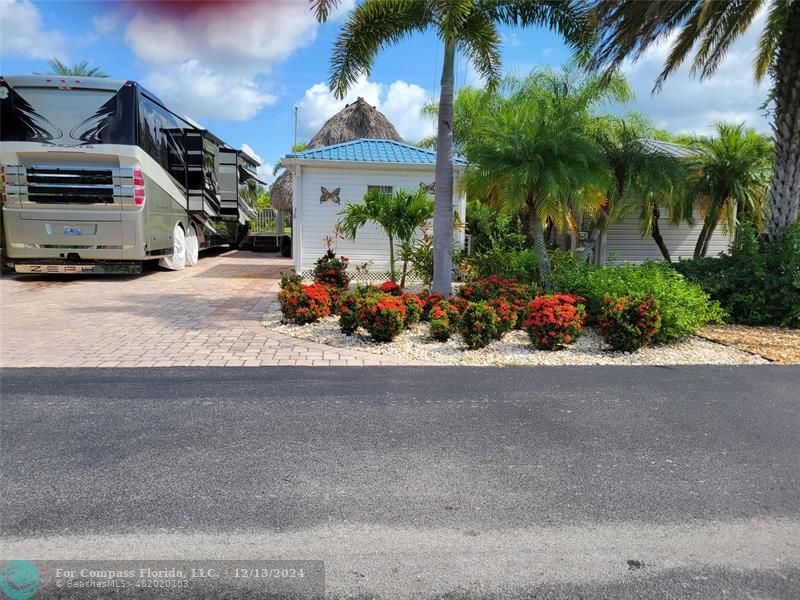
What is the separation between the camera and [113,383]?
523cm

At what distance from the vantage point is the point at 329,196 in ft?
44.6

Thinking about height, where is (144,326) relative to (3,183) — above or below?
below

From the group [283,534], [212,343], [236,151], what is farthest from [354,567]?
[236,151]

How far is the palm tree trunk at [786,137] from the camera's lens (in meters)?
9.59

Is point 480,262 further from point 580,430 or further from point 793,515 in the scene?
point 793,515

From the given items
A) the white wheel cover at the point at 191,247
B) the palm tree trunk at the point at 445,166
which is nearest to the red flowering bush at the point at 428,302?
the palm tree trunk at the point at 445,166

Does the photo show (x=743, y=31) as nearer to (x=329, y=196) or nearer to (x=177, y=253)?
(x=329, y=196)

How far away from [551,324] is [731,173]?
8680mm

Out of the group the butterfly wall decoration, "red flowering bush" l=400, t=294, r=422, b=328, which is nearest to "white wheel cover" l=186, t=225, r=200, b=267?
the butterfly wall decoration

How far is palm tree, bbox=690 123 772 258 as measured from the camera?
12.4m

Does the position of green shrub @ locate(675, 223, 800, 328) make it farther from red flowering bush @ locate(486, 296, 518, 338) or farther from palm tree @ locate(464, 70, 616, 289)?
red flowering bush @ locate(486, 296, 518, 338)

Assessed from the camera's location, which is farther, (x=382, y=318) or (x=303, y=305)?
(x=303, y=305)

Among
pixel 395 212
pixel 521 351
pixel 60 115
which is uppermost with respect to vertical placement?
pixel 60 115

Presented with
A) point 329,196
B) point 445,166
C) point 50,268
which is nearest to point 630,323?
point 445,166
